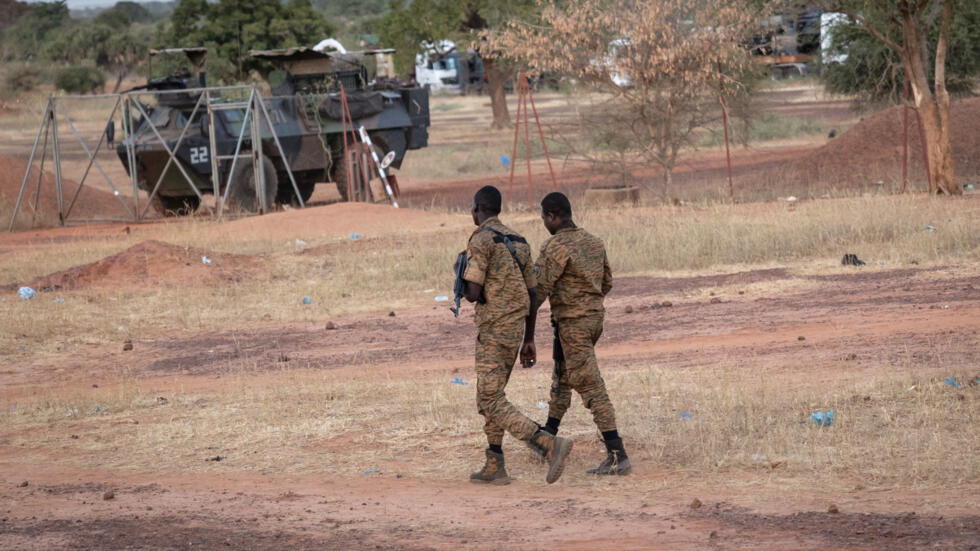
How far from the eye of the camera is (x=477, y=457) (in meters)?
6.55

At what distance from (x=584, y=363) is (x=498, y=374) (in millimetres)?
441

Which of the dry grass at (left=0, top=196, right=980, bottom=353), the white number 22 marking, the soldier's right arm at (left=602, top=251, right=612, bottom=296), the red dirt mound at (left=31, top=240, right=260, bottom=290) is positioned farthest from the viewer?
the white number 22 marking

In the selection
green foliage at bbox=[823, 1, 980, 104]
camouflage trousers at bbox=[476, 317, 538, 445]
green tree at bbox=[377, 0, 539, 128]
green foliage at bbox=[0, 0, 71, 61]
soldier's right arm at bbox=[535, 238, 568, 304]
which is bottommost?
camouflage trousers at bbox=[476, 317, 538, 445]

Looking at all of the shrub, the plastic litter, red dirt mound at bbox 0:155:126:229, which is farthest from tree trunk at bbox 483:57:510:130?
the plastic litter

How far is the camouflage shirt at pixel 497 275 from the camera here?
5.69 meters

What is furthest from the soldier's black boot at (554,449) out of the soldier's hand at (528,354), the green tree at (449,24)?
the green tree at (449,24)

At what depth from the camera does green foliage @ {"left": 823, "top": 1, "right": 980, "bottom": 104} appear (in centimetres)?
2316

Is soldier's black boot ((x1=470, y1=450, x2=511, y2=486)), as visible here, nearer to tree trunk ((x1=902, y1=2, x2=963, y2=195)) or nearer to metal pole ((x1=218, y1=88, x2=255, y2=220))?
tree trunk ((x1=902, y1=2, x2=963, y2=195))

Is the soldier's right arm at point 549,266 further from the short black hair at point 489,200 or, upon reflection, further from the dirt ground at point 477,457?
the dirt ground at point 477,457

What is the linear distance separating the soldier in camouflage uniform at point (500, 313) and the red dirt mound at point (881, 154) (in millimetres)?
14848

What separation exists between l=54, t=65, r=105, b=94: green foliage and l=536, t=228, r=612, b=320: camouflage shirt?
53.7 m

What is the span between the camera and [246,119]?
19.2 meters

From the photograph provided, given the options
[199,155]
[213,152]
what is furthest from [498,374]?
[199,155]

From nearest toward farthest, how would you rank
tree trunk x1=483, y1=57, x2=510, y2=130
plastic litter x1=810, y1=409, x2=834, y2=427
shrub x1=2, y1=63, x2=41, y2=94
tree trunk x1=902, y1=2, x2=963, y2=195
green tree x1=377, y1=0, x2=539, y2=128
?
plastic litter x1=810, y1=409, x2=834, y2=427, tree trunk x1=902, y1=2, x2=963, y2=195, green tree x1=377, y1=0, x2=539, y2=128, tree trunk x1=483, y1=57, x2=510, y2=130, shrub x1=2, y1=63, x2=41, y2=94
